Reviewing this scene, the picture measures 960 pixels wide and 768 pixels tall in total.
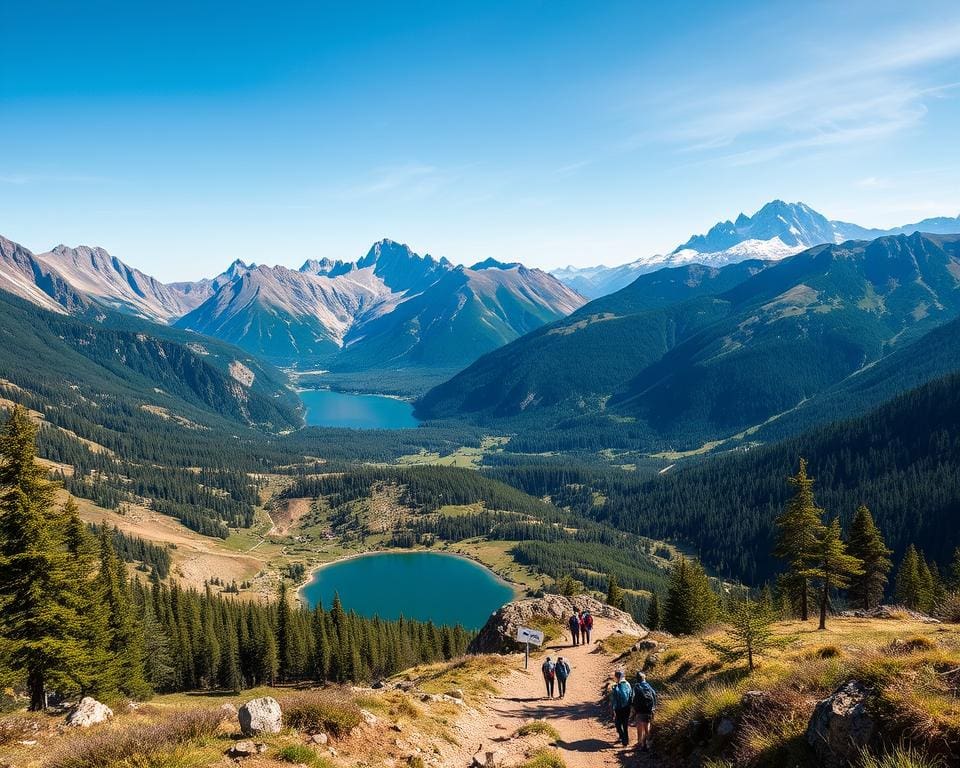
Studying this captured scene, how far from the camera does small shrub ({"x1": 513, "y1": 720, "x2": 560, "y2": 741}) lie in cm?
2552

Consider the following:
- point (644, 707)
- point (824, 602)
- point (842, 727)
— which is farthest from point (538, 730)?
point (824, 602)

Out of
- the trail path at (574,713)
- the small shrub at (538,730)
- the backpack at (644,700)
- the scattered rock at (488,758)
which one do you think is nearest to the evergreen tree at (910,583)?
the trail path at (574,713)

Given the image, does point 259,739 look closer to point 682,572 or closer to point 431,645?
point 682,572

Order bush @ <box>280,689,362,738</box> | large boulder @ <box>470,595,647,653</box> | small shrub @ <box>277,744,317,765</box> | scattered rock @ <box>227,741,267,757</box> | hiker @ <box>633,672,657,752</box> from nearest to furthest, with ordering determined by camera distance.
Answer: scattered rock @ <box>227,741,267,757</box>, small shrub @ <box>277,744,317,765</box>, bush @ <box>280,689,362,738</box>, hiker @ <box>633,672,657,752</box>, large boulder @ <box>470,595,647,653</box>

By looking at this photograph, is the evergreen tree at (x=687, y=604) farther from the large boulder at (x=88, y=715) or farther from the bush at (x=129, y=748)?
the bush at (x=129, y=748)

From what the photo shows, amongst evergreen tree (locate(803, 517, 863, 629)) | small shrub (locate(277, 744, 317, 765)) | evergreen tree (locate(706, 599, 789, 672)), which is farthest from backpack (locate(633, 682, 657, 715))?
evergreen tree (locate(803, 517, 863, 629))

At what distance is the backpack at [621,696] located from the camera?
23.7m

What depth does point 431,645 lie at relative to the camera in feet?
345

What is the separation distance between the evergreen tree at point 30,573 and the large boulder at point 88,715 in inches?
414

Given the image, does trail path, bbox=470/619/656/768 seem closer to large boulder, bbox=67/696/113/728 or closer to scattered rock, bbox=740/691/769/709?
scattered rock, bbox=740/691/769/709

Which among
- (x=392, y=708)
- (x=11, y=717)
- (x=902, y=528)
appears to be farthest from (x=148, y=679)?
(x=902, y=528)

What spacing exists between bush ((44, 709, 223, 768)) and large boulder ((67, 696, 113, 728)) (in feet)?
24.0

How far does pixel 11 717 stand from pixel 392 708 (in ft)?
51.8

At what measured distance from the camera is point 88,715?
80.6 feet
